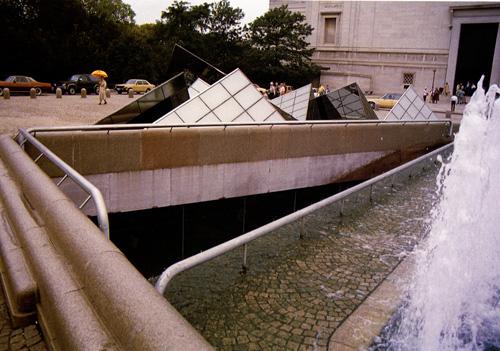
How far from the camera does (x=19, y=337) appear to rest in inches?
117

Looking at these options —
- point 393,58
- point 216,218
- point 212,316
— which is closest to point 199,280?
point 212,316

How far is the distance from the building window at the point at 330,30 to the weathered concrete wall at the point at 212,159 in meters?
39.5

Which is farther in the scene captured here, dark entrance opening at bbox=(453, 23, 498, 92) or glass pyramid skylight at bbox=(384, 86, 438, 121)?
dark entrance opening at bbox=(453, 23, 498, 92)

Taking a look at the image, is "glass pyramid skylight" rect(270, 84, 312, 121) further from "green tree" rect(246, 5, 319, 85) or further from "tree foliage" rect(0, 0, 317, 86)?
"green tree" rect(246, 5, 319, 85)

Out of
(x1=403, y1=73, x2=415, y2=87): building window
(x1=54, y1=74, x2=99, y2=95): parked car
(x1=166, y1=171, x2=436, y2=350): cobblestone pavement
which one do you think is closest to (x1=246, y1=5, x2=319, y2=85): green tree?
(x1=403, y1=73, x2=415, y2=87): building window

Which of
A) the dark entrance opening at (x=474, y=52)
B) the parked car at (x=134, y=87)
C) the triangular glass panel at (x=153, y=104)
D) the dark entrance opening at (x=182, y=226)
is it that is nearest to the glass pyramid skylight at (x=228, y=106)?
the triangular glass panel at (x=153, y=104)

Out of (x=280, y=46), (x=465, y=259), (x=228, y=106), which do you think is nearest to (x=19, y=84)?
(x=228, y=106)

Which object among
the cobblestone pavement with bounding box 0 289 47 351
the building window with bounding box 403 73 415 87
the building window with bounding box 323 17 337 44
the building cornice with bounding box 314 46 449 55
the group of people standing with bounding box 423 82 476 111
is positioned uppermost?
the building window with bounding box 323 17 337 44

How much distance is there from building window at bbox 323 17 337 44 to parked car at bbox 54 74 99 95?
28447mm

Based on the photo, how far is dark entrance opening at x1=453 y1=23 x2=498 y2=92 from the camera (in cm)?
4231

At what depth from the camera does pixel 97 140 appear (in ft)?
25.5

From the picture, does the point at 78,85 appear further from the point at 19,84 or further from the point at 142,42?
the point at 142,42

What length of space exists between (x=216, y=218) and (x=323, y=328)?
630 centimetres

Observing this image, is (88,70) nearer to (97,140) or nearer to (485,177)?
(97,140)
